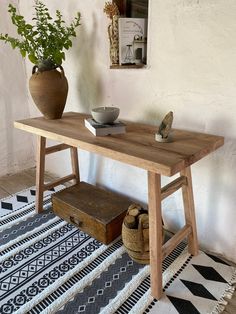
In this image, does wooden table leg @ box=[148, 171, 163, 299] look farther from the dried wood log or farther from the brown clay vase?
the brown clay vase

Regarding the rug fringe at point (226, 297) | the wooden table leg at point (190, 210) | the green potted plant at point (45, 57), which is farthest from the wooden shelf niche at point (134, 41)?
the rug fringe at point (226, 297)

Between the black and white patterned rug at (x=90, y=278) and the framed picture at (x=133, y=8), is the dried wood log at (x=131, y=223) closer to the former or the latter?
the black and white patterned rug at (x=90, y=278)

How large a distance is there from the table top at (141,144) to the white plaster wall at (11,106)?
824 mm

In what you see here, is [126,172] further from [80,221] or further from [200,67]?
[200,67]

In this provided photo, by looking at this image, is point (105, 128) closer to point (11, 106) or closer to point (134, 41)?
point (134, 41)

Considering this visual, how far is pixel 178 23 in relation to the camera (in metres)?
1.22

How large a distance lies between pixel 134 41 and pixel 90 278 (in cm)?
119

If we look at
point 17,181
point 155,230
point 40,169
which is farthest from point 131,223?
point 17,181

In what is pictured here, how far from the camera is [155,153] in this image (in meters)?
1.00

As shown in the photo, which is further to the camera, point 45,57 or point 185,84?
point 45,57

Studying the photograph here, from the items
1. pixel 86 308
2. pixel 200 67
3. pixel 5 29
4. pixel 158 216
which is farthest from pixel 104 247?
pixel 5 29

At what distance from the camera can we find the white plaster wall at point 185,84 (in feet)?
3.78

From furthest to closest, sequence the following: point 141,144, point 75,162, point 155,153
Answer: point 75,162, point 141,144, point 155,153

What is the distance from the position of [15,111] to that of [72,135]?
1206 mm
